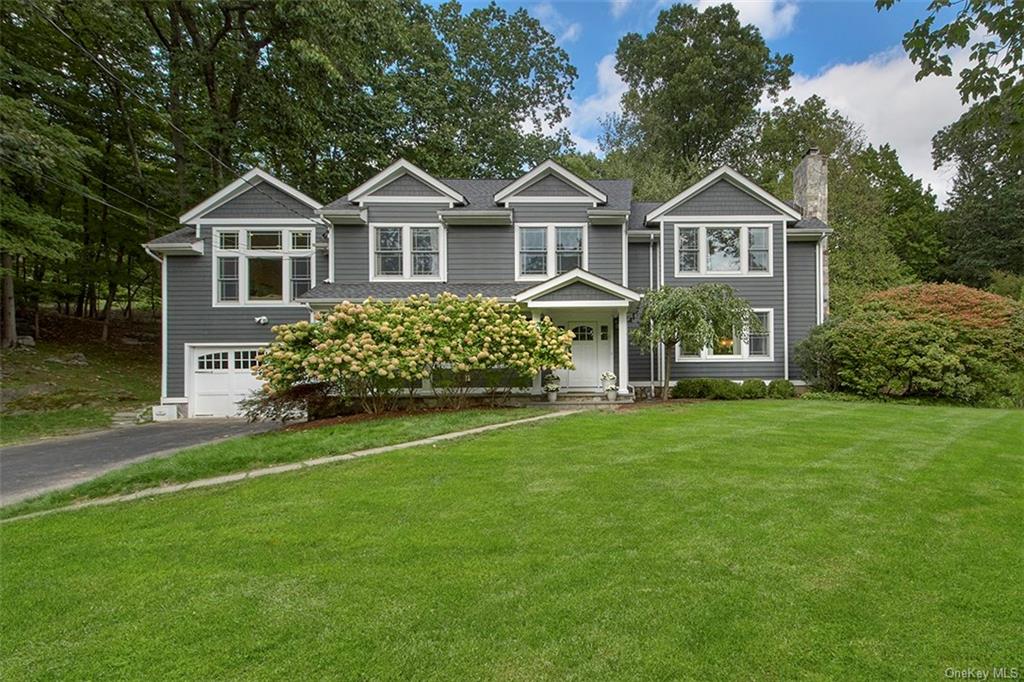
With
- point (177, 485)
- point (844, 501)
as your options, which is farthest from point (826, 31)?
point (177, 485)

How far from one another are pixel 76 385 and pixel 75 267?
8.85m

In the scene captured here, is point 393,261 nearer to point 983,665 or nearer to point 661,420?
point 661,420

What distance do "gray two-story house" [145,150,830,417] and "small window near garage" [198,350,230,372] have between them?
0.10ft

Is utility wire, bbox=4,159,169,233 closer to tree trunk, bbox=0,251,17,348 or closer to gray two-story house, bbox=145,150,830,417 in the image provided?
tree trunk, bbox=0,251,17,348

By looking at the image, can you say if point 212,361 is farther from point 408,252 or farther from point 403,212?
point 403,212

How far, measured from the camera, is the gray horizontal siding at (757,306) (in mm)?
16031

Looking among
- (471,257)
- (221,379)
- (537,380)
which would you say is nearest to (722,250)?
(537,380)

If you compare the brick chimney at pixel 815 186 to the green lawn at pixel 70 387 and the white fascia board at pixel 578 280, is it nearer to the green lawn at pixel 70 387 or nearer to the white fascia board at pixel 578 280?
the white fascia board at pixel 578 280

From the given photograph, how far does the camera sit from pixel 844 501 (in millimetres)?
5043

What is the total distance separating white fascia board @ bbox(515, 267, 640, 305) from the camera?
13.6 meters

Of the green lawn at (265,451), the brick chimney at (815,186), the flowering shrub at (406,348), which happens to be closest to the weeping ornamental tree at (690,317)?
the flowering shrub at (406,348)

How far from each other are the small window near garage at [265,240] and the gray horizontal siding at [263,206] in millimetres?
533

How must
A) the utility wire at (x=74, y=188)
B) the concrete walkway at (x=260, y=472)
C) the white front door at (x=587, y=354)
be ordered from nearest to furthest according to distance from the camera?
the concrete walkway at (x=260, y=472) < the utility wire at (x=74, y=188) < the white front door at (x=587, y=354)

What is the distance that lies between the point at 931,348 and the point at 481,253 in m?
12.9
